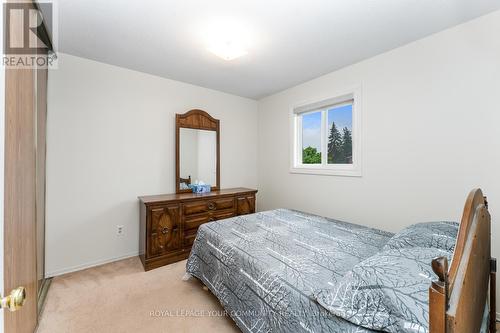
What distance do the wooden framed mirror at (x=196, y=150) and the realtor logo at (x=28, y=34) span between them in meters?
1.51

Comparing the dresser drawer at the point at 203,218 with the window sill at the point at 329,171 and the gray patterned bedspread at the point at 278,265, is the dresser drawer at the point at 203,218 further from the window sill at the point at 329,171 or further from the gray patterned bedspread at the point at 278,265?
the window sill at the point at 329,171

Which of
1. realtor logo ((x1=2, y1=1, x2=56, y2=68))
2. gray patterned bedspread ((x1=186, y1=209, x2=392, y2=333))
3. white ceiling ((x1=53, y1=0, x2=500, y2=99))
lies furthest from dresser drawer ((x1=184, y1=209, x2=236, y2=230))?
realtor logo ((x1=2, y1=1, x2=56, y2=68))

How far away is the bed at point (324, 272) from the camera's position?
0.74 metres

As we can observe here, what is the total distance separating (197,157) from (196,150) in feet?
0.37

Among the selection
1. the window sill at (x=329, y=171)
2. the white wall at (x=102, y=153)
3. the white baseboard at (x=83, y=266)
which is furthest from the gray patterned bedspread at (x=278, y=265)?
the white wall at (x=102, y=153)

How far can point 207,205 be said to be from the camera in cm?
311

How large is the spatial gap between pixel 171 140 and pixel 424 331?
321cm

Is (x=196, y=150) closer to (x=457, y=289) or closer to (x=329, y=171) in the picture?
(x=329, y=171)

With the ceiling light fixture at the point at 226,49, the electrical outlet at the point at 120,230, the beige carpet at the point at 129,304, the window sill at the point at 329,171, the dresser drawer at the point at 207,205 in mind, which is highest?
the ceiling light fixture at the point at 226,49

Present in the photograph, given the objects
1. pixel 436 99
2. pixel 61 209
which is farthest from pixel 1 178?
pixel 436 99

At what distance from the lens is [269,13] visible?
6.05ft

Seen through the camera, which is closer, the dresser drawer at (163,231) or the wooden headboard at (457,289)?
the wooden headboard at (457,289)

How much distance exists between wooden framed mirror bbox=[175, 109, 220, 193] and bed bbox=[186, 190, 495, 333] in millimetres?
1306

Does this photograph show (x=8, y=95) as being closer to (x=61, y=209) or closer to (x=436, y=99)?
(x=61, y=209)
